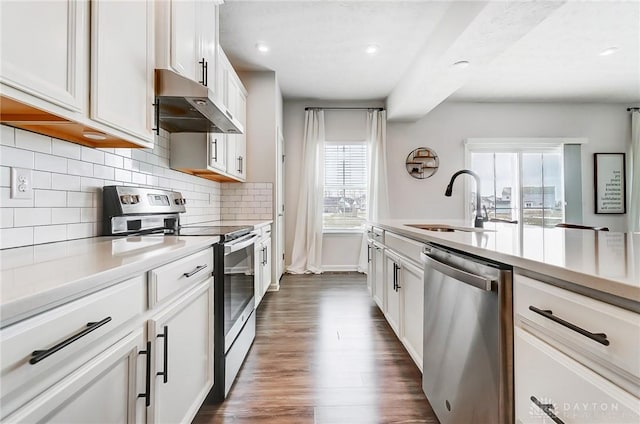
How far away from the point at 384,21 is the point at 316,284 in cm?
305

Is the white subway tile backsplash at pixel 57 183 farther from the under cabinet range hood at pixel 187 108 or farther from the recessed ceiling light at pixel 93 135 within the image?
the under cabinet range hood at pixel 187 108

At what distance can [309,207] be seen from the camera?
4930 mm

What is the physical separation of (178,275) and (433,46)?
10.3ft

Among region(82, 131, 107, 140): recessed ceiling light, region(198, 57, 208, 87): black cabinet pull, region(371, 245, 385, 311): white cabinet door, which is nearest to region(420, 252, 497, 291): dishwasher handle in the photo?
region(371, 245, 385, 311): white cabinet door

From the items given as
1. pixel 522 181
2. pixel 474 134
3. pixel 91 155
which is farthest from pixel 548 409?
pixel 522 181

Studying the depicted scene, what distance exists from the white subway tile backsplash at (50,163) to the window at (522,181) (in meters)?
5.32

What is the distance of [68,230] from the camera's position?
4.50 ft

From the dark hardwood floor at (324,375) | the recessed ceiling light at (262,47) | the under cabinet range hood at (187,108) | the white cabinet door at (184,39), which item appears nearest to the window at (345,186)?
the recessed ceiling light at (262,47)

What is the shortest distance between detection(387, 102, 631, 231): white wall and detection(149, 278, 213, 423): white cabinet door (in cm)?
413

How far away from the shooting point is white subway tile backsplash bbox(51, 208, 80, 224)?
1.30 metres

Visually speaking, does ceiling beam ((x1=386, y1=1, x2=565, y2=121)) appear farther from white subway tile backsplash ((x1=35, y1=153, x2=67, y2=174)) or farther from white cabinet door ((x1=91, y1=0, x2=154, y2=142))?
white subway tile backsplash ((x1=35, y1=153, x2=67, y2=174))

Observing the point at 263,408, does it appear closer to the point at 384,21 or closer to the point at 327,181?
the point at 384,21

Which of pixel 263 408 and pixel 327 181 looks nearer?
pixel 263 408

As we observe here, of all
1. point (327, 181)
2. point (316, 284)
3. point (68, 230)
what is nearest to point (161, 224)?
point (68, 230)
